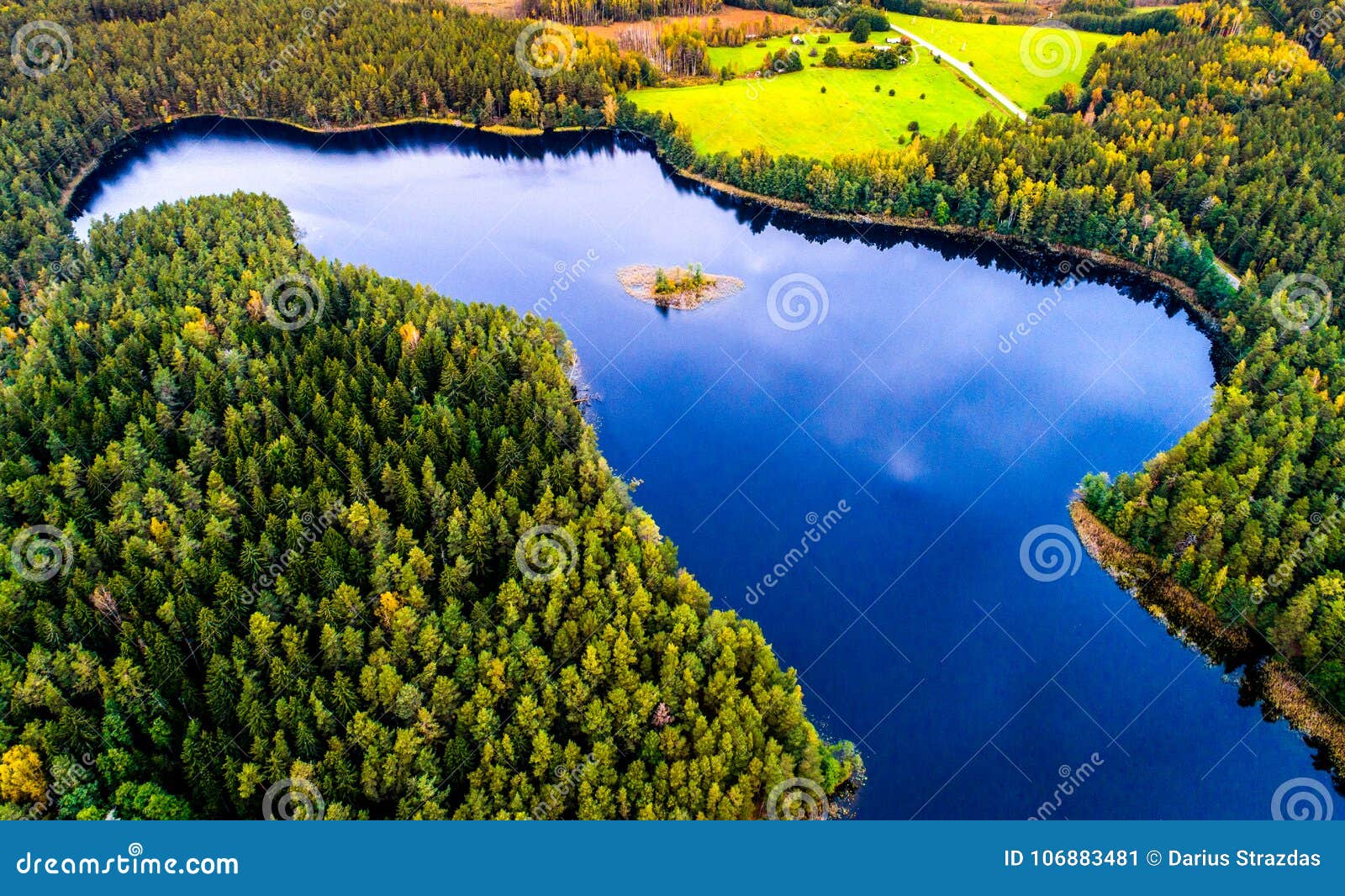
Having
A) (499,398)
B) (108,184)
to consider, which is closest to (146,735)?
(499,398)

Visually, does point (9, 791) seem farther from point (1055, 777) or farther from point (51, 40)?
point (51, 40)
